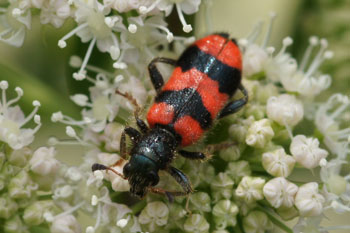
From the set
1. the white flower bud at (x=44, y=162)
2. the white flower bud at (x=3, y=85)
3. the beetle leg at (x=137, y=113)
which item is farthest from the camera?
the beetle leg at (x=137, y=113)

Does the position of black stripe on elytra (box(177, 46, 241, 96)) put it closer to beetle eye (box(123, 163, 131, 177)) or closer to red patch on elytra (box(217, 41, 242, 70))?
red patch on elytra (box(217, 41, 242, 70))

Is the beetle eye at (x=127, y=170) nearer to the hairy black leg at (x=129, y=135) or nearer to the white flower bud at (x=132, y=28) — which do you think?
the hairy black leg at (x=129, y=135)

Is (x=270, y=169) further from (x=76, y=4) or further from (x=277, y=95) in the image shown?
(x=76, y=4)

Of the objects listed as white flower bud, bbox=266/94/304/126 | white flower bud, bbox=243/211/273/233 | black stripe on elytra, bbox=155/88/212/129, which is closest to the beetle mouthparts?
black stripe on elytra, bbox=155/88/212/129

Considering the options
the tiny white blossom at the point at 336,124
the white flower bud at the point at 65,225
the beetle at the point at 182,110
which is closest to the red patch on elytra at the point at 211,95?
the beetle at the point at 182,110

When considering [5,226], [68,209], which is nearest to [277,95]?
[68,209]

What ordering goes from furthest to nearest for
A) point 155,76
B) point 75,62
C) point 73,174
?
1. point 75,62
2. point 155,76
3. point 73,174

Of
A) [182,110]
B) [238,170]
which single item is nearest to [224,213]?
[238,170]

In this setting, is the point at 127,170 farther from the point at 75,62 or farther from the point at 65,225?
the point at 75,62
